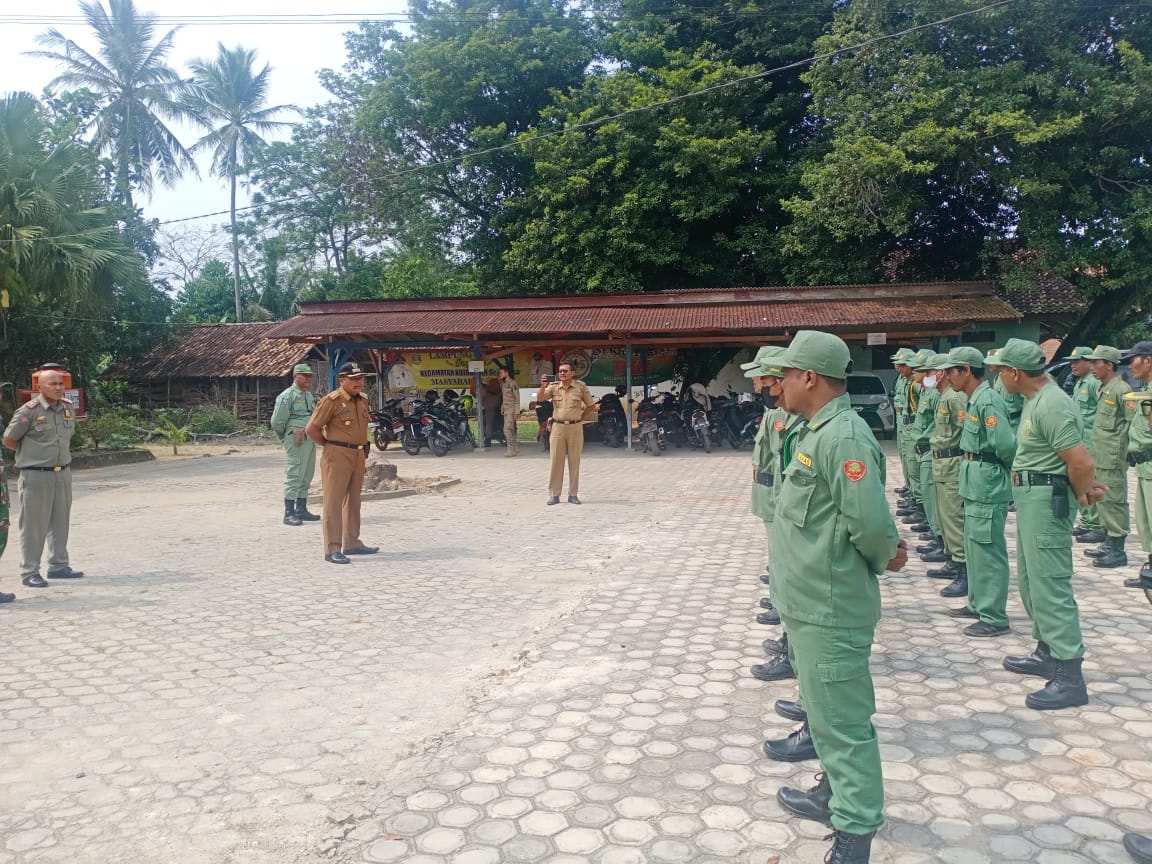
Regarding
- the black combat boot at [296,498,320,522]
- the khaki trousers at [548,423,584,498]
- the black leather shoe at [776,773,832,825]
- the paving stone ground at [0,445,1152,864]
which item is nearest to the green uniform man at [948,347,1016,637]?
the paving stone ground at [0,445,1152,864]

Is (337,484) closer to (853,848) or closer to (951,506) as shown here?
(951,506)

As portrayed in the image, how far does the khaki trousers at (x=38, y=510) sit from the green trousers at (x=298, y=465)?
2.73 metres

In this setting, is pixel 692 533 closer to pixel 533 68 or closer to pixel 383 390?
pixel 383 390

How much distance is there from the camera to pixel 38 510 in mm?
6582

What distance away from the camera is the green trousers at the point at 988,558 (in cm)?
480

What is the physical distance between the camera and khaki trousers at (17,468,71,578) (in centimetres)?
656

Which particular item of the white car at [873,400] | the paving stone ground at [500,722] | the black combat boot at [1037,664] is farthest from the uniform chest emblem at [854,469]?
the white car at [873,400]

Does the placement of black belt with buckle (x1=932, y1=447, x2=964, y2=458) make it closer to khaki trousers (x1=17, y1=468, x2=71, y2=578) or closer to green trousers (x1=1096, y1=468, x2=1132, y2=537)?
green trousers (x1=1096, y1=468, x2=1132, y2=537)

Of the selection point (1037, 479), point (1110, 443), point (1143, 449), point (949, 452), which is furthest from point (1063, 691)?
point (1110, 443)

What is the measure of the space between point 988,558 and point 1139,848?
2.41m

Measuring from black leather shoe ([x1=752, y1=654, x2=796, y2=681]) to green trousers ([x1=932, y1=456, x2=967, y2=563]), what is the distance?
2297 millimetres

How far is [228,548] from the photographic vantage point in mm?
8109

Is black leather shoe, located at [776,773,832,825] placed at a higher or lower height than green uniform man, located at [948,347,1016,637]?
lower

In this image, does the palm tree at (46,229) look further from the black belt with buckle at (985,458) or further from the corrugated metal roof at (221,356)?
the black belt with buckle at (985,458)
